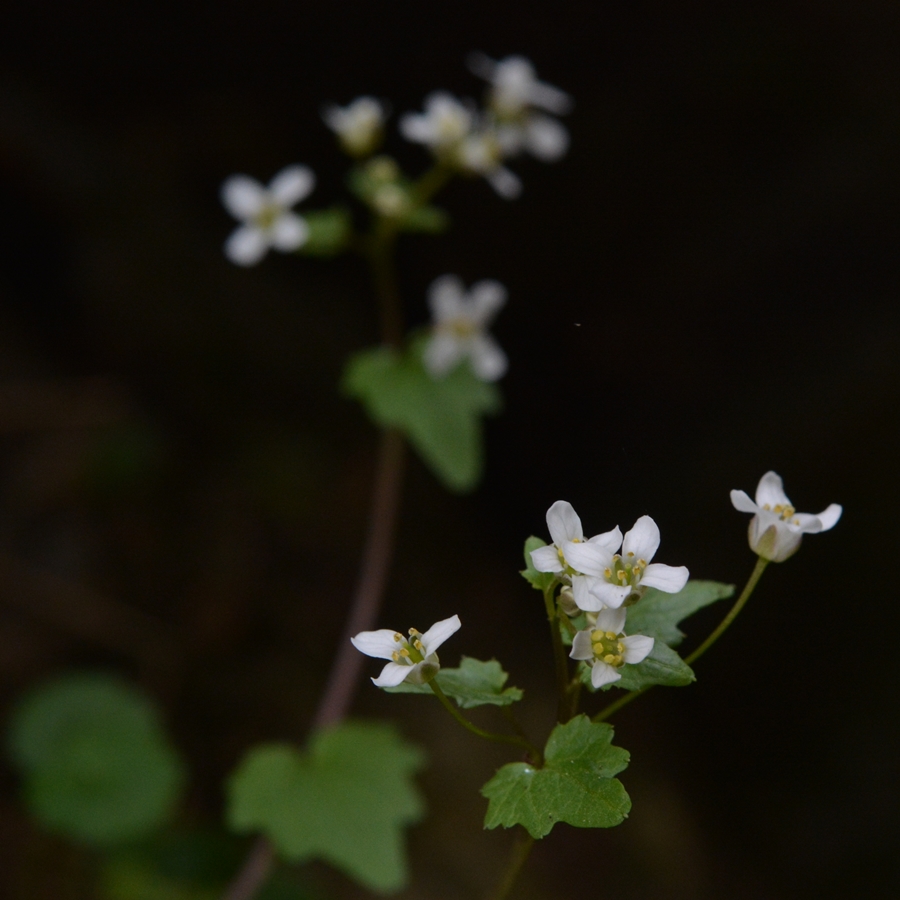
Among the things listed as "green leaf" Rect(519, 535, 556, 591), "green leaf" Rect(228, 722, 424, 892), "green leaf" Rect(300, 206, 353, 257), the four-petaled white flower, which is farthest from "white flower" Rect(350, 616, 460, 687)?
the four-petaled white flower

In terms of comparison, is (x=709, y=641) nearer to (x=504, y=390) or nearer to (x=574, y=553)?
(x=574, y=553)

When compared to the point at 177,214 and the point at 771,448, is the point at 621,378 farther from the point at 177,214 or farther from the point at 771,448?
the point at 177,214

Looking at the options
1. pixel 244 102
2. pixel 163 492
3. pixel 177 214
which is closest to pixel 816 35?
pixel 244 102

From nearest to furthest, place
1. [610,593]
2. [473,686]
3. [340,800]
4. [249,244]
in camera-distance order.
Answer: [610,593], [473,686], [340,800], [249,244]

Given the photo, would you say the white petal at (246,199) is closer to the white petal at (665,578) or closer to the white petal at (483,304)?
the white petal at (483,304)

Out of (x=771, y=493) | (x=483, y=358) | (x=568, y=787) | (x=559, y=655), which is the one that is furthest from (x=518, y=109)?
(x=568, y=787)

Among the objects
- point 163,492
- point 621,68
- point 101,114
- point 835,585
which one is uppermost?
point 621,68

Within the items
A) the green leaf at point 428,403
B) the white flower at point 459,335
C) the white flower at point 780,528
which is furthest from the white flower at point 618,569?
the white flower at point 459,335
